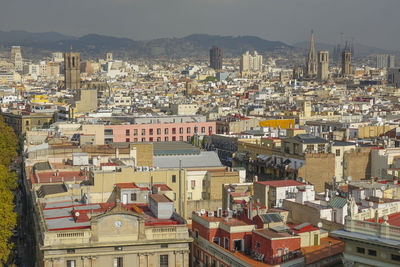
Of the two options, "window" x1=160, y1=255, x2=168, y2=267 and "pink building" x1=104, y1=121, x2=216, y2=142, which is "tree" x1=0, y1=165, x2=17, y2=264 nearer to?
"window" x1=160, y1=255, x2=168, y2=267

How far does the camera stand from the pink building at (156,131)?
86375mm

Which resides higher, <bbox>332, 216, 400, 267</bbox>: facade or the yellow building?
the yellow building

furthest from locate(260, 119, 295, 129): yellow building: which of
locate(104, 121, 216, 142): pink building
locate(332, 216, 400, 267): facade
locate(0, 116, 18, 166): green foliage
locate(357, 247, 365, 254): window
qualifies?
locate(357, 247, 365, 254): window

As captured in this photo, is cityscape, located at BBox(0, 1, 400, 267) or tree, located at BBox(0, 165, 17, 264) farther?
→ tree, located at BBox(0, 165, 17, 264)

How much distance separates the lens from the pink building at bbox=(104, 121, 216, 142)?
3401 inches

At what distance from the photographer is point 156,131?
3565 inches

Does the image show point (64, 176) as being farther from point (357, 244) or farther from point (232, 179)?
point (357, 244)

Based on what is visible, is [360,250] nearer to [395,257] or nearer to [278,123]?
[395,257]

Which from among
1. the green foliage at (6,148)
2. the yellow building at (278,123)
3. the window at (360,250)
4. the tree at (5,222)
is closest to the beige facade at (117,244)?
the window at (360,250)

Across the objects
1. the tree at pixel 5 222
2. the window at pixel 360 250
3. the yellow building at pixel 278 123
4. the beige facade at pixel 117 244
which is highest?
the yellow building at pixel 278 123

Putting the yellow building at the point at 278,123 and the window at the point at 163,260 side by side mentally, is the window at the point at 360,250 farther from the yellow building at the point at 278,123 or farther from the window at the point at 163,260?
the yellow building at the point at 278,123

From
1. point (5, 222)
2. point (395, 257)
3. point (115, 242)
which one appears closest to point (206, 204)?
point (5, 222)

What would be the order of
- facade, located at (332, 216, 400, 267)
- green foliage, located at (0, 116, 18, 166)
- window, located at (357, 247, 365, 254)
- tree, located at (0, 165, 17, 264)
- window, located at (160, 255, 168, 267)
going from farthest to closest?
green foliage, located at (0, 116, 18, 166) → tree, located at (0, 165, 17, 264) → window, located at (160, 255, 168, 267) → window, located at (357, 247, 365, 254) → facade, located at (332, 216, 400, 267)

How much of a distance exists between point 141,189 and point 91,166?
34.9ft
